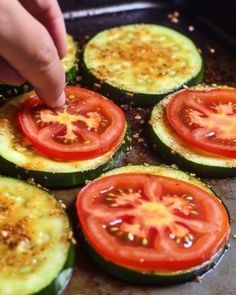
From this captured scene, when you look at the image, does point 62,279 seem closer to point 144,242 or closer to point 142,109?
point 144,242

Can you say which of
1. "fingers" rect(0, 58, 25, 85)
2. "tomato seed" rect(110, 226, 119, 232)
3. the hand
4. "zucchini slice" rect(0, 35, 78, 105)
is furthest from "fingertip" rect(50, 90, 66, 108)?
"tomato seed" rect(110, 226, 119, 232)

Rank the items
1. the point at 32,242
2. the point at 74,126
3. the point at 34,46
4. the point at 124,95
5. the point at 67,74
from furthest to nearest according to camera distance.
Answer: the point at 67,74 → the point at 124,95 → the point at 74,126 → the point at 32,242 → the point at 34,46

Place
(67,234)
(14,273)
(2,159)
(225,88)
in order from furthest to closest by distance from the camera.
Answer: (225,88) → (2,159) → (67,234) → (14,273)

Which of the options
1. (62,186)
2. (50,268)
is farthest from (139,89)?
(50,268)

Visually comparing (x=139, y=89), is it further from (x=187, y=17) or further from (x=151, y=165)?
(x=187, y=17)

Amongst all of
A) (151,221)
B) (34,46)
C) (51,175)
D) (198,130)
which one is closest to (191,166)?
(198,130)

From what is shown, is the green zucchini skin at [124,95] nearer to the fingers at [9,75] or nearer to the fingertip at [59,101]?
the fingertip at [59,101]
